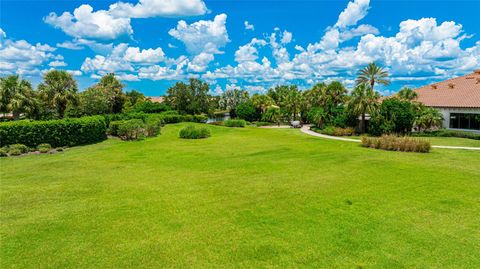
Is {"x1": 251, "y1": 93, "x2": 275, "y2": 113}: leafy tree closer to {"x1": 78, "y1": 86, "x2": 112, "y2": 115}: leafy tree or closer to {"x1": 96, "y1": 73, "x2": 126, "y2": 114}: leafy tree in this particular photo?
{"x1": 96, "y1": 73, "x2": 126, "y2": 114}: leafy tree

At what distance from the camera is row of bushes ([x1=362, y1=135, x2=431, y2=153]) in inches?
816

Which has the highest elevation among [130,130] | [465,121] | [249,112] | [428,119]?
[249,112]

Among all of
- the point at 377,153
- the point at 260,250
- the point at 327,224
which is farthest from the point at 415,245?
the point at 377,153

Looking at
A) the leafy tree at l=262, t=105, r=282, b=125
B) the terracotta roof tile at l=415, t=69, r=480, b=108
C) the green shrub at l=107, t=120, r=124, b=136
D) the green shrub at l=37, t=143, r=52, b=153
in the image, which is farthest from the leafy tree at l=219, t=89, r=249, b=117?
the green shrub at l=37, t=143, r=52, b=153

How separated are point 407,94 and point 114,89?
161 ft

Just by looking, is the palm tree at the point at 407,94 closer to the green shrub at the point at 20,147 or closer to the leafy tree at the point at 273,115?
the leafy tree at the point at 273,115

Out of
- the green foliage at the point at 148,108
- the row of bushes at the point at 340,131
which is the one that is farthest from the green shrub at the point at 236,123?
the row of bushes at the point at 340,131

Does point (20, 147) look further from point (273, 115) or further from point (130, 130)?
point (273, 115)

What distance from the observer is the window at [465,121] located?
105 feet

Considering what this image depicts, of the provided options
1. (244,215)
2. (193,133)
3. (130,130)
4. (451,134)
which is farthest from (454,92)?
(244,215)

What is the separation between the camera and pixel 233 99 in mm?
80000

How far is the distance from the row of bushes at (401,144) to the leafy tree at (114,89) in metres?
46.8

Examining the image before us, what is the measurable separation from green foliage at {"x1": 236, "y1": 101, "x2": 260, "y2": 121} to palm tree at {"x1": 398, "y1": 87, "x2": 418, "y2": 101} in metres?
33.7

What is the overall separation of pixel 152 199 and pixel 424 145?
18.3 metres
